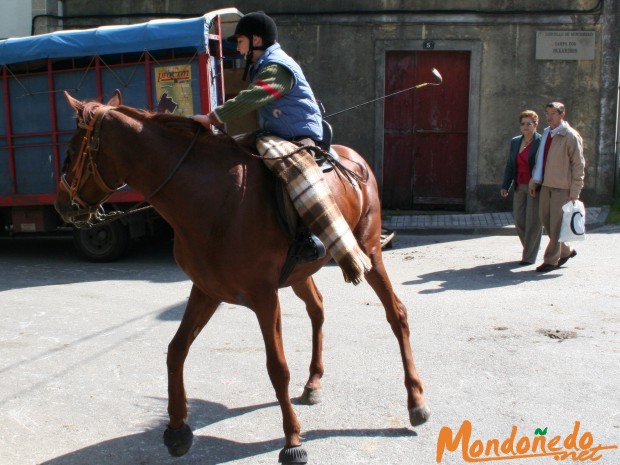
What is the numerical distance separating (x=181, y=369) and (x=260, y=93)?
1705 mm

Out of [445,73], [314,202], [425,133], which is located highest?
[445,73]

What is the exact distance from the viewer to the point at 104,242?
10508 mm

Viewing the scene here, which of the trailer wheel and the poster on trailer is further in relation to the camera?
the trailer wheel

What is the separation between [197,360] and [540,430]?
277 cm

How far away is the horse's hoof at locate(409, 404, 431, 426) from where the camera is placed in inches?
178

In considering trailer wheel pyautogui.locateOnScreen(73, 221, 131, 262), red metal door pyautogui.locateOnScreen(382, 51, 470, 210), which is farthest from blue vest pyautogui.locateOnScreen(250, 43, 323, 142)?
red metal door pyautogui.locateOnScreen(382, 51, 470, 210)

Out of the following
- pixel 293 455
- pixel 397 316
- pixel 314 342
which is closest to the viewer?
pixel 293 455

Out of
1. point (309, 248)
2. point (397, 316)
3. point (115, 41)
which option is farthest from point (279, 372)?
point (115, 41)

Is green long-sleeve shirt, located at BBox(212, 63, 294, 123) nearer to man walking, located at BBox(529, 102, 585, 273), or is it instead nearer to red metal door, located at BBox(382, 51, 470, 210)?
man walking, located at BBox(529, 102, 585, 273)

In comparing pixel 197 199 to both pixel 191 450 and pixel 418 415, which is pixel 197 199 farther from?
pixel 418 415

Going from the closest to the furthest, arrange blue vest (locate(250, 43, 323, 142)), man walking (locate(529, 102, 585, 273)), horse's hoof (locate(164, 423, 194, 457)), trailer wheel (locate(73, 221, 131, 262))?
horse's hoof (locate(164, 423, 194, 457)) → blue vest (locate(250, 43, 323, 142)) → man walking (locate(529, 102, 585, 273)) → trailer wheel (locate(73, 221, 131, 262))

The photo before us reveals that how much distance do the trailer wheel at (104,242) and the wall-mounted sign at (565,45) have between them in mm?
8421

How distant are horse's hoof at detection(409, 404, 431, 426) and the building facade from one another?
10127mm

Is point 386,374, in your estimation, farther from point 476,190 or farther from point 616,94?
point 616,94
